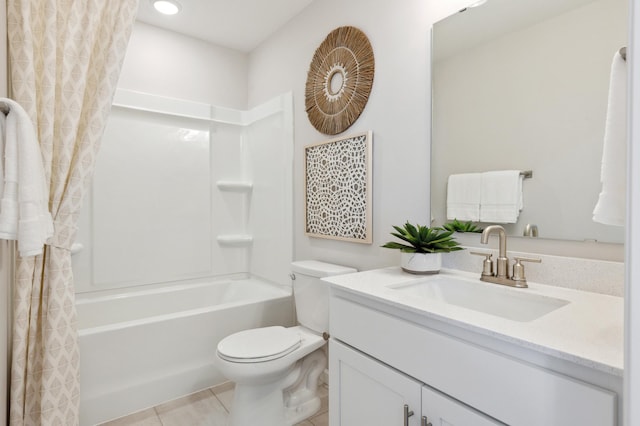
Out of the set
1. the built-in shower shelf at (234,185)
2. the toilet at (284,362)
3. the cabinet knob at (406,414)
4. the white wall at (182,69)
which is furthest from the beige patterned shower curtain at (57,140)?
the built-in shower shelf at (234,185)

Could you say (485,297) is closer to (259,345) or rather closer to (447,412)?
(447,412)

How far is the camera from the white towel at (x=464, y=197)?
56.1 inches

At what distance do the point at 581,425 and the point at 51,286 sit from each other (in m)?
1.75

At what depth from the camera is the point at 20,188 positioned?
95cm

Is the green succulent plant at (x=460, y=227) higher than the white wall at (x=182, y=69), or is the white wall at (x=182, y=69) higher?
the white wall at (x=182, y=69)

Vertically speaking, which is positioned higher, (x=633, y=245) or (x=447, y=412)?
(x=633, y=245)

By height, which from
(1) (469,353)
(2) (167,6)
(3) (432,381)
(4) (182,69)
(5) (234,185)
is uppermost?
(2) (167,6)

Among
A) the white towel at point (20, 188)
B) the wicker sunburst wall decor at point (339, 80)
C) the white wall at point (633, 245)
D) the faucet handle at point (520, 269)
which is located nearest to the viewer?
the white wall at point (633, 245)

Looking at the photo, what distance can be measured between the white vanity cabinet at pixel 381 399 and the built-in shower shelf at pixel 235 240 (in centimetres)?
182

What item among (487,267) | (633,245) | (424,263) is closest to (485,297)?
(487,267)

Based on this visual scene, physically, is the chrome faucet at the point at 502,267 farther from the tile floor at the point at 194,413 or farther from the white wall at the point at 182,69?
the white wall at the point at 182,69

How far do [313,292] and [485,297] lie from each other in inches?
38.1

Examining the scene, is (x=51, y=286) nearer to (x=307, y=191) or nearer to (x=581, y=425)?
(x=307, y=191)

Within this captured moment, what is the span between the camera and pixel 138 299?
8.02 feet
